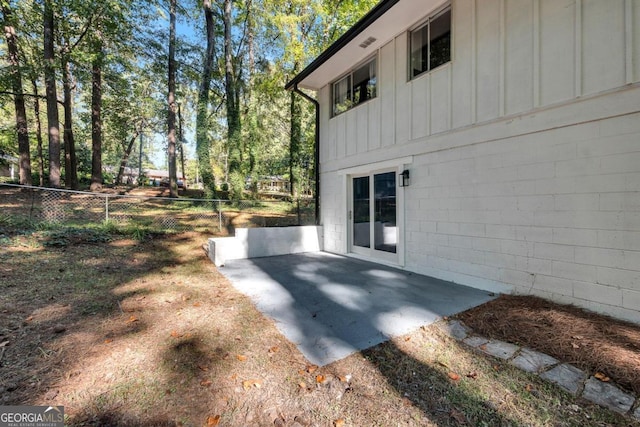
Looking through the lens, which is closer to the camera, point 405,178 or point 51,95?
point 405,178

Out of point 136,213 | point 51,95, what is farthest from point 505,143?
point 51,95

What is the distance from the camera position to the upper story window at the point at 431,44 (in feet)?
14.9

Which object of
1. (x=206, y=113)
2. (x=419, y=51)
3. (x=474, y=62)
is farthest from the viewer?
(x=206, y=113)

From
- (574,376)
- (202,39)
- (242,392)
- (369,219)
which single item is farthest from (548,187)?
(202,39)

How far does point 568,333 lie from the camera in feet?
8.58

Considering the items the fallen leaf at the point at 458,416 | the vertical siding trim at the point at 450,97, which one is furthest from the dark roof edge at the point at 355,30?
the fallen leaf at the point at 458,416

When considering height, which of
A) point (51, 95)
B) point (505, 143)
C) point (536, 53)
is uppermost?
point (51, 95)

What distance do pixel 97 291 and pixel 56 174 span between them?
836cm

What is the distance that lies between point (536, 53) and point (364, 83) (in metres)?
3.31

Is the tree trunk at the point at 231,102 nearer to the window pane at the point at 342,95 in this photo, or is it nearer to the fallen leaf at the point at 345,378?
the window pane at the point at 342,95

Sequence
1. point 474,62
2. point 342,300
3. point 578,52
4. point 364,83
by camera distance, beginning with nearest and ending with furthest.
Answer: point 578,52 → point 342,300 → point 474,62 → point 364,83

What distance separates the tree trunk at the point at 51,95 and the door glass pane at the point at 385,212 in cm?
1030

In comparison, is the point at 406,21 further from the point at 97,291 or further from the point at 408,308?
the point at 97,291

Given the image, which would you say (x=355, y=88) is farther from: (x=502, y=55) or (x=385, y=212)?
(x=502, y=55)
